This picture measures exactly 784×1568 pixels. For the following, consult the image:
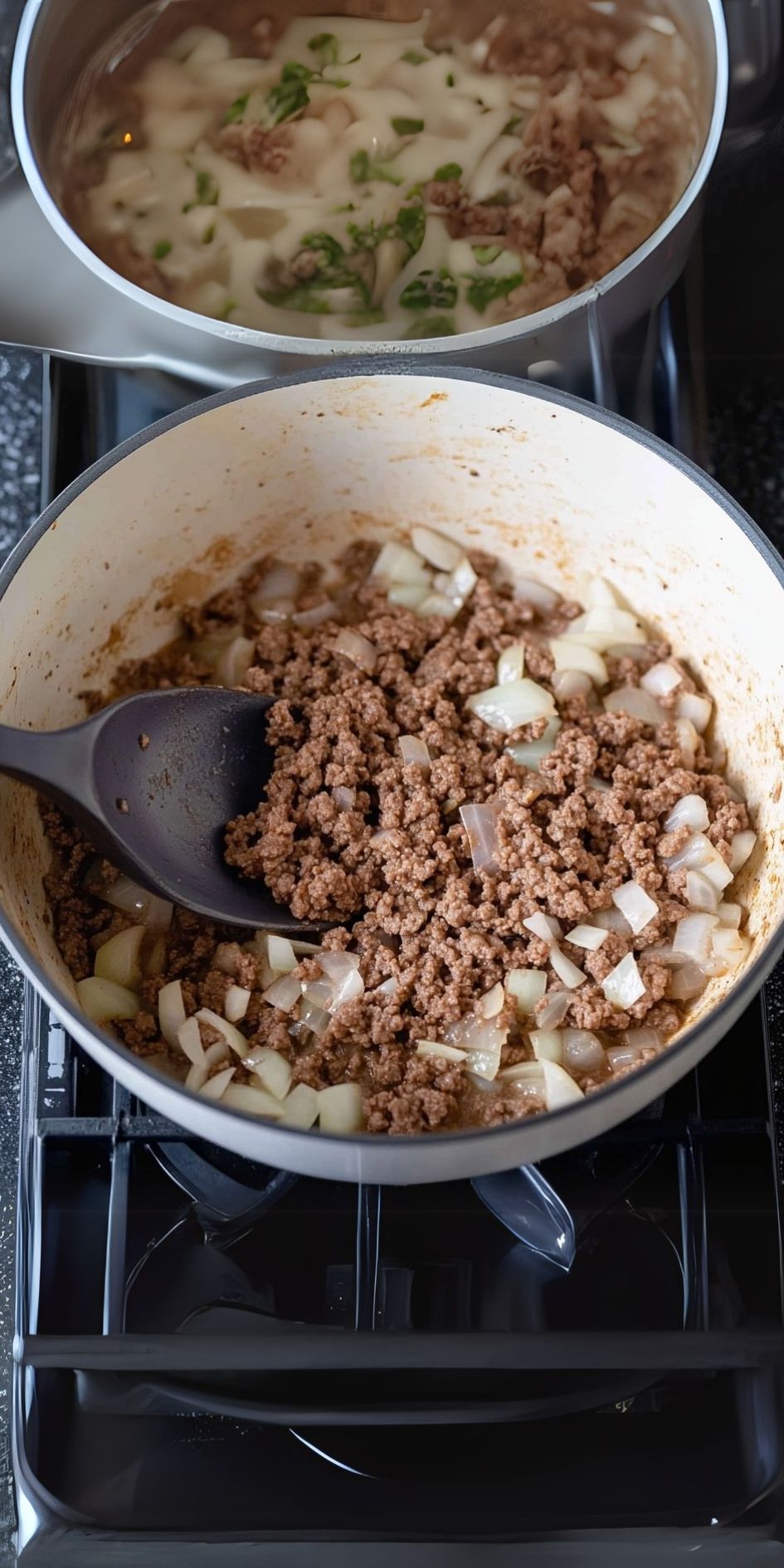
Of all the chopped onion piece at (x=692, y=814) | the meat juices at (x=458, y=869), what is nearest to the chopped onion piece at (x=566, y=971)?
the meat juices at (x=458, y=869)

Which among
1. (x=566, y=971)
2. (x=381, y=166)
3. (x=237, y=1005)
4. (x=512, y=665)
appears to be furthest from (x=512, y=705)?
(x=381, y=166)

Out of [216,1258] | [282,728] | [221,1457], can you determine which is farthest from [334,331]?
[221,1457]

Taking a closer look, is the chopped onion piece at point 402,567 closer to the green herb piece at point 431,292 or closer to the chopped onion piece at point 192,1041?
the green herb piece at point 431,292

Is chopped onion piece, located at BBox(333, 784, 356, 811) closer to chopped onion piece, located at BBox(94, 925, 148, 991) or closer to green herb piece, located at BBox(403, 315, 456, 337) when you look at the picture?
chopped onion piece, located at BBox(94, 925, 148, 991)

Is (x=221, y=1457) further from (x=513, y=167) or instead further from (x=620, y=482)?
(x=513, y=167)

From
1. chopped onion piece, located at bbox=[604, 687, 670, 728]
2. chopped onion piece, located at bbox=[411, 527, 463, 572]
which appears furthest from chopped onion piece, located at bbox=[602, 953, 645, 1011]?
chopped onion piece, located at bbox=[411, 527, 463, 572]

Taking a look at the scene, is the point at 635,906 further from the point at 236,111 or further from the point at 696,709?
the point at 236,111
